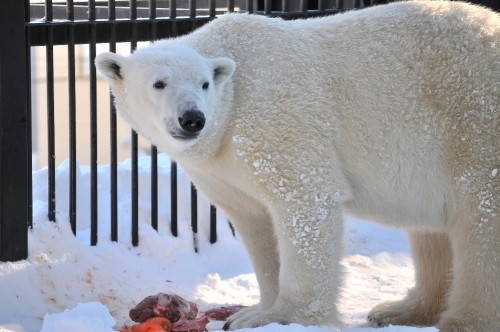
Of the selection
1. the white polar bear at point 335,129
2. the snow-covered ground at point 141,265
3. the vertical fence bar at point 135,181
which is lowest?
the snow-covered ground at point 141,265

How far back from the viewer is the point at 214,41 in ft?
15.3

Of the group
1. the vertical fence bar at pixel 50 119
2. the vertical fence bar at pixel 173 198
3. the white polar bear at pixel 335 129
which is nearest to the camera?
the white polar bear at pixel 335 129

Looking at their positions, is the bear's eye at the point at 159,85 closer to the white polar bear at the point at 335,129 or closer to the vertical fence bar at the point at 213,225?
the white polar bear at the point at 335,129

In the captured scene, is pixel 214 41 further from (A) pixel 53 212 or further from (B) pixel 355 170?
(A) pixel 53 212

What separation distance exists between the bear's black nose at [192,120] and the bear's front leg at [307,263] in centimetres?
56

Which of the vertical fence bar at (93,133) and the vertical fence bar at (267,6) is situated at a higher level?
the vertical fence bar at (267,6)

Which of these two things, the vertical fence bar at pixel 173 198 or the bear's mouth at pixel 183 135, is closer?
the bear's mouth at pixel 183 135

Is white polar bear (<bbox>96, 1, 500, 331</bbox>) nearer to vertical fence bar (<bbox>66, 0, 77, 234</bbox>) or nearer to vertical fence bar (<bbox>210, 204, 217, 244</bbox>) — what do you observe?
vertical fence bar (<bbox>66, 0, 77, 234</bbox>)

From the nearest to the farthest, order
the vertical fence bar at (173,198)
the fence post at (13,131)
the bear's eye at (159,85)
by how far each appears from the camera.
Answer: the bear's eye at (159,85) → the fence post at (13,131) → the vertical fence bar at (173,198)

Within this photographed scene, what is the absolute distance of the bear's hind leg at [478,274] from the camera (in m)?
4.50

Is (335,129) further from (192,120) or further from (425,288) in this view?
(425,288)

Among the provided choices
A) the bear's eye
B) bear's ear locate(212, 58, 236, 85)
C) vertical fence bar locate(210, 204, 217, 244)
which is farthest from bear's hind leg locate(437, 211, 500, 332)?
vertical fence bar locate(210, 204, 217, 244)

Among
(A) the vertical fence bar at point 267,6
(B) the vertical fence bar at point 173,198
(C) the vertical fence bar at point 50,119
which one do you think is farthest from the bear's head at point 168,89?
(A) the vertical fence bar at point 267,6

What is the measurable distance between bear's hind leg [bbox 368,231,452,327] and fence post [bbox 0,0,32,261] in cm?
196
